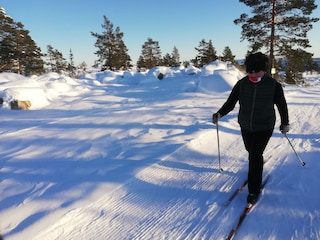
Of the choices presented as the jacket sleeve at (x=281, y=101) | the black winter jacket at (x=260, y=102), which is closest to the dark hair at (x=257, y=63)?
the black winter jacket at (x=260, y=102)

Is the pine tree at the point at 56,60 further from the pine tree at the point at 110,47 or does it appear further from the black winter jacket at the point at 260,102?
the black winter jacket at the point at 260,102

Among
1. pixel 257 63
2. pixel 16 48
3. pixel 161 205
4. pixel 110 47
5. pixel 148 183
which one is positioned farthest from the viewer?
pixel 110 47

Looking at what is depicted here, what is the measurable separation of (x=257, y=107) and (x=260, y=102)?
0.23ft

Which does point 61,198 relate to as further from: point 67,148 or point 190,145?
point 190,145

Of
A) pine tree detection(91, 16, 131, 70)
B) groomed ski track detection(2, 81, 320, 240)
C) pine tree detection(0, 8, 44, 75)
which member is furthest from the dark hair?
pine tree detection(91, 16, 131, 70)

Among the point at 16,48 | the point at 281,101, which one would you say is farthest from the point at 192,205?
the point at 16,48

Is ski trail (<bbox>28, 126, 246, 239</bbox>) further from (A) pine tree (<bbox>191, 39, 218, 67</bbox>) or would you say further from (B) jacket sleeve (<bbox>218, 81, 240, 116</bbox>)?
(A) pine tree (<bbox>191, 39, 218, 67</bbox>)

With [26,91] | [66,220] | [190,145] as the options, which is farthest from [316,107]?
[26,91]

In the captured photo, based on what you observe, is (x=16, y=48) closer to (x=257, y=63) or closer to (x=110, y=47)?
(x=110, y=47)

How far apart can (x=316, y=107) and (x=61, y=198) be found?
8.69m

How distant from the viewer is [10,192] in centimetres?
339

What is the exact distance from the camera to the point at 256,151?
303 cm

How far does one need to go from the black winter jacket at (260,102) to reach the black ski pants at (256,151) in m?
0.08

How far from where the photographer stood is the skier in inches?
108
